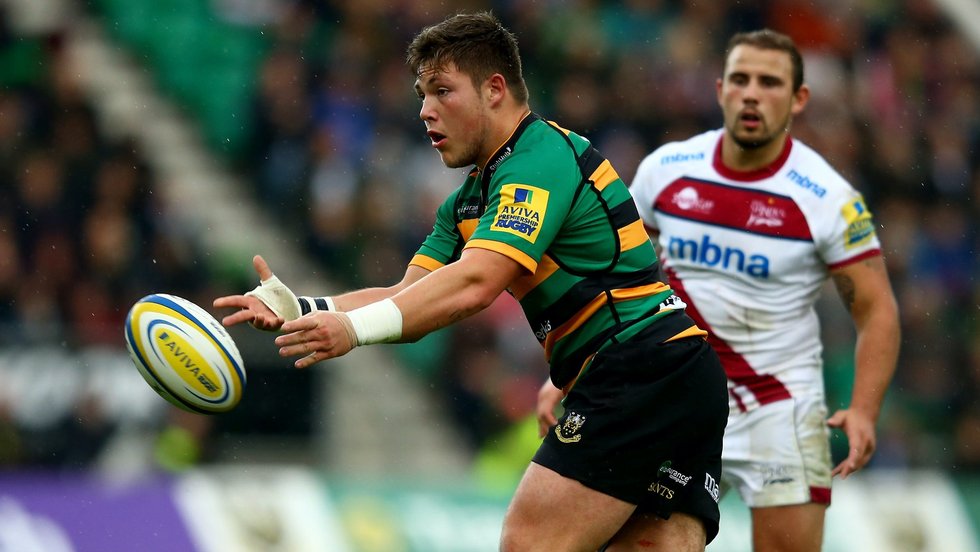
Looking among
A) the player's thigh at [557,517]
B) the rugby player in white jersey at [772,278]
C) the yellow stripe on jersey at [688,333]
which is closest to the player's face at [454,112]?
the yellow stripe on jersey at [688,333]

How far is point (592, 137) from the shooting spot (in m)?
14.4

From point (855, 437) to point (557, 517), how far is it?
6.16ft

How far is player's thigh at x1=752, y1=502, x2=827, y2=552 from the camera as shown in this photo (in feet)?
21.4

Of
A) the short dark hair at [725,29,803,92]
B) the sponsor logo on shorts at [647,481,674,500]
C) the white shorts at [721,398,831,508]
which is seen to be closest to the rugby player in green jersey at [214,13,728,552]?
the sponsor logo on shorts at [647,481,674,500]

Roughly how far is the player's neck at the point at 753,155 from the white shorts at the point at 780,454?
1.11m

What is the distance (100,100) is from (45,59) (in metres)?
1.27

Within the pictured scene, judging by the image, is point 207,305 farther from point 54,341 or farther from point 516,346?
point 516,346

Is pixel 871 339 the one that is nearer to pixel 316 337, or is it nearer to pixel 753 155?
pixel 753 155

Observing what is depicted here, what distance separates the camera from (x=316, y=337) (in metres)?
4.65

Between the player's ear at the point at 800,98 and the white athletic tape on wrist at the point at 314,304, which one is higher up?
the player's ear at the point at 800,98

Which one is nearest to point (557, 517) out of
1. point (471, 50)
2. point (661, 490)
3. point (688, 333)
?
point (661, 490)

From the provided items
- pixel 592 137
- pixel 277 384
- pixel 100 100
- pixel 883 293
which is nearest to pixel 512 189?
pixel 883 293

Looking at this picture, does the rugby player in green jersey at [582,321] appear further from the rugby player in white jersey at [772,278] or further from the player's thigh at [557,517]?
the rugby player in white jersey at [772,278]

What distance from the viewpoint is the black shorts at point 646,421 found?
207 inches
